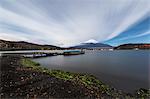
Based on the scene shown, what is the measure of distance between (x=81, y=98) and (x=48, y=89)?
3.46 meters

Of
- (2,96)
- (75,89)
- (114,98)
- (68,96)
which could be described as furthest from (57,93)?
(114,98)

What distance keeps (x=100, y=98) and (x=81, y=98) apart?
1738 mm

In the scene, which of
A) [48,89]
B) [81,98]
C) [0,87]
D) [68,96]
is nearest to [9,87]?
[0,87]

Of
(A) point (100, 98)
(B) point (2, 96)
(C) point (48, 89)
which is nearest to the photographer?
(B) point (2, 96)

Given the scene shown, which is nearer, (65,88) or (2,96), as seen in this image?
(2,96)

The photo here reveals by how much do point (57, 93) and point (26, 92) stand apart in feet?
8.94

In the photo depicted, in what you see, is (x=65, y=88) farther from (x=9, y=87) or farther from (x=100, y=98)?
(x=9, y=87)

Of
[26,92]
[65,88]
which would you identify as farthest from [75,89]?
[26,92]

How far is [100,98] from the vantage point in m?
12.7

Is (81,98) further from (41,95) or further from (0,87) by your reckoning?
(0,87)

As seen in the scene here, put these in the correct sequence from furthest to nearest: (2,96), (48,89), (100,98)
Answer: (48,89), (100,98), (2,96)

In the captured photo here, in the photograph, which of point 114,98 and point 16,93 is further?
point 114,98

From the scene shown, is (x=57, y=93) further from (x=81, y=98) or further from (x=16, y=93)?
(x=16, y=93)

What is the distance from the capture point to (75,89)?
14.3 metres
